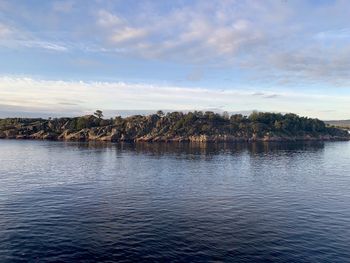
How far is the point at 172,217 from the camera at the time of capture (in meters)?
60.6

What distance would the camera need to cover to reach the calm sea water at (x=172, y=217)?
45.2 metres

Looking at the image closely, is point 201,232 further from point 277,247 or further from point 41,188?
point 41,188

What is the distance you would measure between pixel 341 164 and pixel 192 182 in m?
76.4

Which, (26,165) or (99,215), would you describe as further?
(26,165)

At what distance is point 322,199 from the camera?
7581cm

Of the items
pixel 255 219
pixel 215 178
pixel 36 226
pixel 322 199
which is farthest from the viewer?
pixel 215 178

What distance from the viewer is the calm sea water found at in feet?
148

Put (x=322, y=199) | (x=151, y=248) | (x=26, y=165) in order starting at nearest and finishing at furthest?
(x=151, y=248), (x=322, y=199), (x=26, y=165)

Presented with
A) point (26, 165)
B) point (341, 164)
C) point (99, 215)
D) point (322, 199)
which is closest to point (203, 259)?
point (99, 215)

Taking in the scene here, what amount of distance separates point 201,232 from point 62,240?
19.5 m

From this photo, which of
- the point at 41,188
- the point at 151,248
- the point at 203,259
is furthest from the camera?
the point at 41,188

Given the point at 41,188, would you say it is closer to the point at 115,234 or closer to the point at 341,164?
the point at 115,234

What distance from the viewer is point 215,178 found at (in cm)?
10294

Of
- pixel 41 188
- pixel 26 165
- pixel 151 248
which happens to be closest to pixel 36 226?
pixel 151 248
